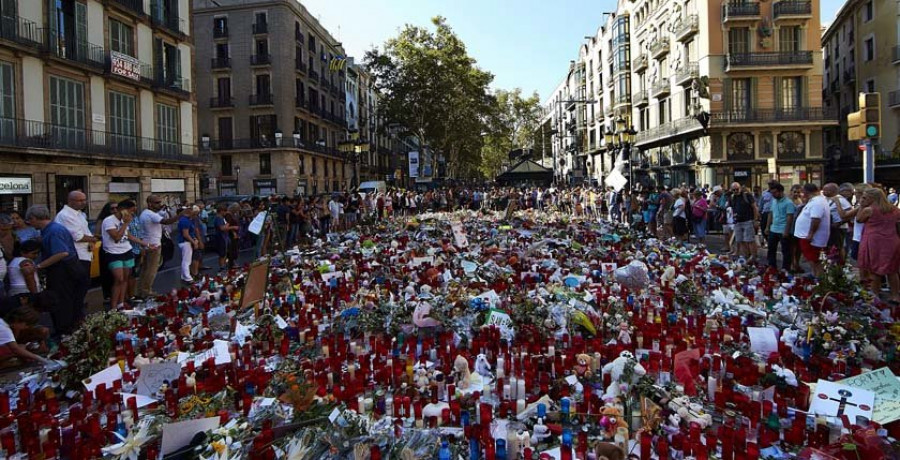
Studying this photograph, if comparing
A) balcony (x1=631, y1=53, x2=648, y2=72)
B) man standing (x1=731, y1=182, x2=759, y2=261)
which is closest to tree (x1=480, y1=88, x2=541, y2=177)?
balcony (x1=631, y1=53, x2=648, y2=72)

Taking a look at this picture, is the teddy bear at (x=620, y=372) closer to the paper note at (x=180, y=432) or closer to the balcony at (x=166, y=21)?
the paper note at (x=180, y=432)

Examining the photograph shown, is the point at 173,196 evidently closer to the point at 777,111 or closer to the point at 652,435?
the point at 652,435

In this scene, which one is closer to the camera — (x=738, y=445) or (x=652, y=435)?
(x=738, y=445)

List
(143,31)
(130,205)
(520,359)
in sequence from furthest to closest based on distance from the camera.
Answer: (143,31) < (130,205) < (520,359)

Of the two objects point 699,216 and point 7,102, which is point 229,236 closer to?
point 699,216

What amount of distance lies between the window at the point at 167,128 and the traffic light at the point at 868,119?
2913 centimetres

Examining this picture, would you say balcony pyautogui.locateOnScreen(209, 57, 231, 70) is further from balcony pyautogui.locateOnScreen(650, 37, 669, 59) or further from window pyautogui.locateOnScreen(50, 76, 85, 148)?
balcony pyautogui.locateOnScreen(650, 37, 669, 59)

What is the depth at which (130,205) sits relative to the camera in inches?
332

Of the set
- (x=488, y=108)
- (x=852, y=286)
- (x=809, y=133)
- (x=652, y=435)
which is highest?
(x=488, y=108)

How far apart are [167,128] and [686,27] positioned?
105ft

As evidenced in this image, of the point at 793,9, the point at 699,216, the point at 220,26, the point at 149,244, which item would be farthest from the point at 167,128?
the point at 793,9

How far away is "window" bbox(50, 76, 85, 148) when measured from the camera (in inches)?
907

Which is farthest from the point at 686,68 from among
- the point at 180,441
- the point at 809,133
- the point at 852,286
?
the point at 180,441

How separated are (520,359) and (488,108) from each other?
47231mm
